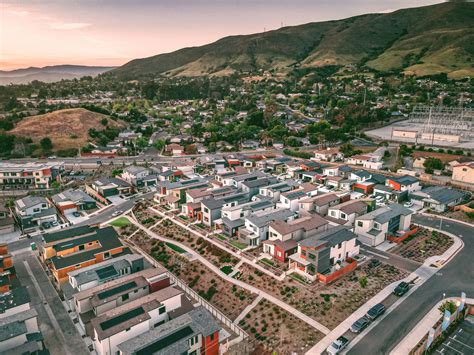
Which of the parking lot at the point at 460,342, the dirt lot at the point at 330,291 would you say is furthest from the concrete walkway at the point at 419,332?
the dirt lot at the point at 330,291

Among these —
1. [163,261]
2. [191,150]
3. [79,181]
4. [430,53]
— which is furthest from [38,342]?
[430,53]

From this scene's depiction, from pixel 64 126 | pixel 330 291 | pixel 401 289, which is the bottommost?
pixel 330 291

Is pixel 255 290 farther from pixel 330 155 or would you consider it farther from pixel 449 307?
pixel 330 155

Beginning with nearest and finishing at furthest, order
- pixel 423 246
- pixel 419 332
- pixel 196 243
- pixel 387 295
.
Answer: pixel 419 332, pixel 387 295, pixel 423 246, pixel 196 243

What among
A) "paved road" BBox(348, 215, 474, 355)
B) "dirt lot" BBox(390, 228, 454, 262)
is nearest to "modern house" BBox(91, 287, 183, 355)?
"paved road" BBox(348, 215, 474, 355)

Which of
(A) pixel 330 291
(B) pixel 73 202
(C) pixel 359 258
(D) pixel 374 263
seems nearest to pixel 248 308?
(A) pixel 330 291

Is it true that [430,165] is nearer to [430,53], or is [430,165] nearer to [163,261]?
[163,261]

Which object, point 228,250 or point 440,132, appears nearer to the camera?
point 228,250
